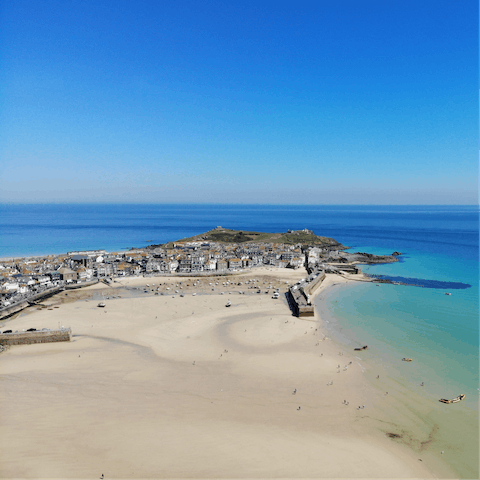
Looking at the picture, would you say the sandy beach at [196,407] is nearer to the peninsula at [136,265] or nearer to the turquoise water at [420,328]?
the turquoise water at [420,328]

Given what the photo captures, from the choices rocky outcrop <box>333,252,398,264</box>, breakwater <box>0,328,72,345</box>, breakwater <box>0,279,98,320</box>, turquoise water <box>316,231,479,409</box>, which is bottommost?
breakwater <box>0,279,98,320</box>

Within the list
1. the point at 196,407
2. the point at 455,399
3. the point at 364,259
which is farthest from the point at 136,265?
the point at 455,399

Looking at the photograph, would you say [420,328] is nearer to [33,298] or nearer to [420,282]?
[420,282]

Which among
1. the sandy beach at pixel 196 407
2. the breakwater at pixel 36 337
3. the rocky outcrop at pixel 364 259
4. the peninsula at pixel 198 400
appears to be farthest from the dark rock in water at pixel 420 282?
the breakwater at pixel 36 337

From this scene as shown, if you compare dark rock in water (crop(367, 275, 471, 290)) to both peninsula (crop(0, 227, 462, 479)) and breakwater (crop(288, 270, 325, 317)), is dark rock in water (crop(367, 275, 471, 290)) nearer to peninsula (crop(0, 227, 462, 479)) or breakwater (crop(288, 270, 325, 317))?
breakwater (crop(288, 270, 325, 317))

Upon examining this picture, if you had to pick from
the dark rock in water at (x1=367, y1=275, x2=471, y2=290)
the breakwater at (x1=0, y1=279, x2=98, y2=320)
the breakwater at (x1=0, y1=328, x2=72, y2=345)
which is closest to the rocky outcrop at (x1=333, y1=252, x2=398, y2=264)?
the dark rock in water at (x1=367, y1=275, x2=471, y2=290)

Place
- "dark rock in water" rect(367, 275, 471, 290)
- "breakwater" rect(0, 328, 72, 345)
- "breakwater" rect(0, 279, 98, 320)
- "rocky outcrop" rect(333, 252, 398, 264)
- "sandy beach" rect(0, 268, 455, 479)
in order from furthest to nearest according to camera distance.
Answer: "rocky outcrop" rect(333, 252, 398, 264) < "dark rock in water" rect(367, 275, 471, 290) < "breakwater" rect(0, 279, 98, 320) < "breakwater" rect(0, 328, 72, 345) < "sandy beach" rect(0, 268, 455, 479)
